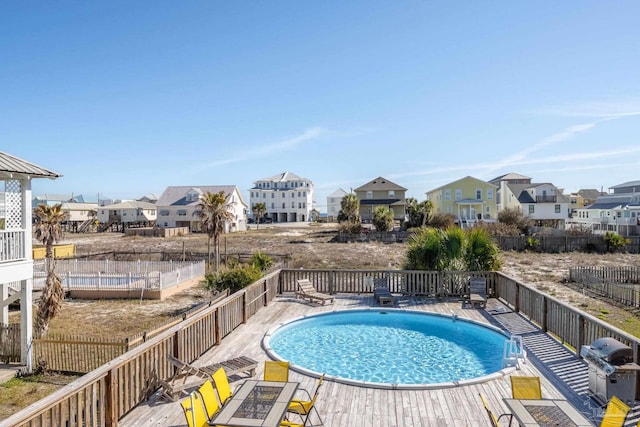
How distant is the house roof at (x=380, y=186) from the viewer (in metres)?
72.6

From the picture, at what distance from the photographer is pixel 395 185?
239 ft

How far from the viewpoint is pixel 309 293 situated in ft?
47.9

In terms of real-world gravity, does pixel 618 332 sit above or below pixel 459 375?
above

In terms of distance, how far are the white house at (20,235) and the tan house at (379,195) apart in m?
61.9

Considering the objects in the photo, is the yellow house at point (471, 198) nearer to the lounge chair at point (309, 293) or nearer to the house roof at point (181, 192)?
the house roof at point (181, 192)

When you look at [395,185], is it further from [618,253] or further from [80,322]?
[80,322]

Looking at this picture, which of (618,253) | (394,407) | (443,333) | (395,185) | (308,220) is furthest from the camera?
(308,220)

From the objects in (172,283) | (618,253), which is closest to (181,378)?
(172,283)

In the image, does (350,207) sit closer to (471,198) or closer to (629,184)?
(471,198)

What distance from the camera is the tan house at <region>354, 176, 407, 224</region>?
70.9 meters

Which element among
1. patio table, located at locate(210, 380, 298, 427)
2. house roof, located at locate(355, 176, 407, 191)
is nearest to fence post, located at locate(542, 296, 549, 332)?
patio table, located at locate(210, 380, 298, 427)

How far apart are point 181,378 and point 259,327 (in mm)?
4046

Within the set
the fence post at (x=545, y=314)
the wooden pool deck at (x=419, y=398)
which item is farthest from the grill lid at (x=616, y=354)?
the fence post at (x=545, y=314)

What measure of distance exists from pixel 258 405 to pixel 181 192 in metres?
64.7
